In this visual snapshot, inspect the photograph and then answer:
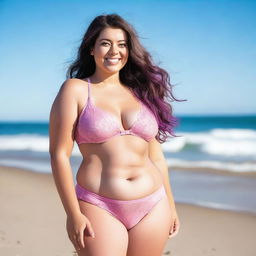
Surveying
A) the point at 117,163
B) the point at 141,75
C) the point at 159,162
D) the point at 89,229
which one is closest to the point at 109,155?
the point at 117,163

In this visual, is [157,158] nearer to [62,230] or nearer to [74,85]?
[74,85]

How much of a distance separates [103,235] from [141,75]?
1.03 metres

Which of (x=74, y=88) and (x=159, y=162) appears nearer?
(x=74, y=88)

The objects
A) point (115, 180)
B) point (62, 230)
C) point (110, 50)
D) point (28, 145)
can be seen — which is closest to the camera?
point (115, 180)

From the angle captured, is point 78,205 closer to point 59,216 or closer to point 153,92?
point 153,92

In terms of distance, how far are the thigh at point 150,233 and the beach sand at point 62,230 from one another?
2630mm

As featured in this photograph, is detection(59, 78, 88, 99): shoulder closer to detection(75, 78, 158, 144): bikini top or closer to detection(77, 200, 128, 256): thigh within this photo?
detection(75, 78, 158, 144): bikini top

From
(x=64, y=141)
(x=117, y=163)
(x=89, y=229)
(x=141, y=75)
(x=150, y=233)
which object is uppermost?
(x=141, y=75)

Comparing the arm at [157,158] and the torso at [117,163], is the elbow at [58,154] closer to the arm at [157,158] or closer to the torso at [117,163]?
the torso at [117,163]

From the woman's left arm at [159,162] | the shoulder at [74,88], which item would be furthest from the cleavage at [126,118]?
the woman's left arm at [159,162]

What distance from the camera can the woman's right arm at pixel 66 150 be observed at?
2.35 meters

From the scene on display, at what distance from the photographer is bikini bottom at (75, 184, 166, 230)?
2.46 m

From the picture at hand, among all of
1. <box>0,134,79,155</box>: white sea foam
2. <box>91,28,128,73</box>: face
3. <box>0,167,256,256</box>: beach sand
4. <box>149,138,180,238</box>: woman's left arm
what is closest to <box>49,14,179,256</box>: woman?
<box>91,28,128,73</box>: face

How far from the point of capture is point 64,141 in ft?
7.95
